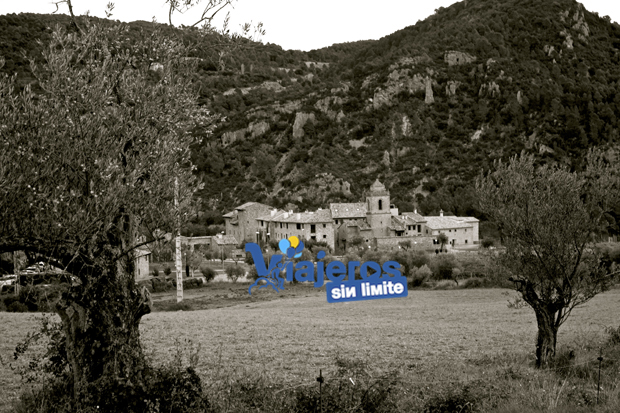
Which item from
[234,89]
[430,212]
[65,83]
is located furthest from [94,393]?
[234,89]

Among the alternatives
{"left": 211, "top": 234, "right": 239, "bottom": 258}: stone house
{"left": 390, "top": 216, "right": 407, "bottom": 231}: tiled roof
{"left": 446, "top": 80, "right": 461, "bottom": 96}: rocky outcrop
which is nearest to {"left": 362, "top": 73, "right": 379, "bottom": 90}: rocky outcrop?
{"left": 446, "top": 80, "right": 461, "bottom": 96}: rocky outcrop

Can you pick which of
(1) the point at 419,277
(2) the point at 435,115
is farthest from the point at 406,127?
(1) the point at 419,277

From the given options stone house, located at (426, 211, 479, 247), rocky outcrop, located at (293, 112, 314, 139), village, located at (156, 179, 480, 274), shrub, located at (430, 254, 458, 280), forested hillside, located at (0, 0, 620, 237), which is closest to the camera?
shrub, located at (430, 254, 458, 280)

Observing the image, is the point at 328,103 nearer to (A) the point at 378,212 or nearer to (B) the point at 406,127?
(B) the point at 406,127

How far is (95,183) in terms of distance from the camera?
7141 mm

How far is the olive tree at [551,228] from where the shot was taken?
1217cm

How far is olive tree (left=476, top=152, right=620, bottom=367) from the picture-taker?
12.2 meters

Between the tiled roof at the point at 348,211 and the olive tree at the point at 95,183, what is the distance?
71.4m

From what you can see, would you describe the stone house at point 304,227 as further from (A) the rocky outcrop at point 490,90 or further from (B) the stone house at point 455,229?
(A) the rocky outcrop at point 490,90

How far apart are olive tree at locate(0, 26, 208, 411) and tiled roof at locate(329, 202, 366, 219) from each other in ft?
234

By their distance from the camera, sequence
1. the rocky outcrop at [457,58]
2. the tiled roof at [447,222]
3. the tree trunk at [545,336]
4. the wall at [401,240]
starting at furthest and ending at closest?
the rocky outcrop at [457,58], the tiled roof at [447,222], the wall at [401,240], the tree trunk at [545,336]

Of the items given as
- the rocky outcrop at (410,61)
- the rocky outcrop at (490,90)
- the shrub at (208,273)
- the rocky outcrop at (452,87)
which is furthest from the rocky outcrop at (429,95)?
the shrub at (208,273)

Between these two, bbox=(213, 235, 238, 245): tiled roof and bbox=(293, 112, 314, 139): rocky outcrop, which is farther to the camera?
bbox=(293, 112, 314, 139): rocky outcrop

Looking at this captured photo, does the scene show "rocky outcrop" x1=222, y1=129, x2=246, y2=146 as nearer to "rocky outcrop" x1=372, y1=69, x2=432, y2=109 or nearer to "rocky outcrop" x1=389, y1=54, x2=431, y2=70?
"rocky outcrop" x1=372, y1=69, x2=432, y2=109
